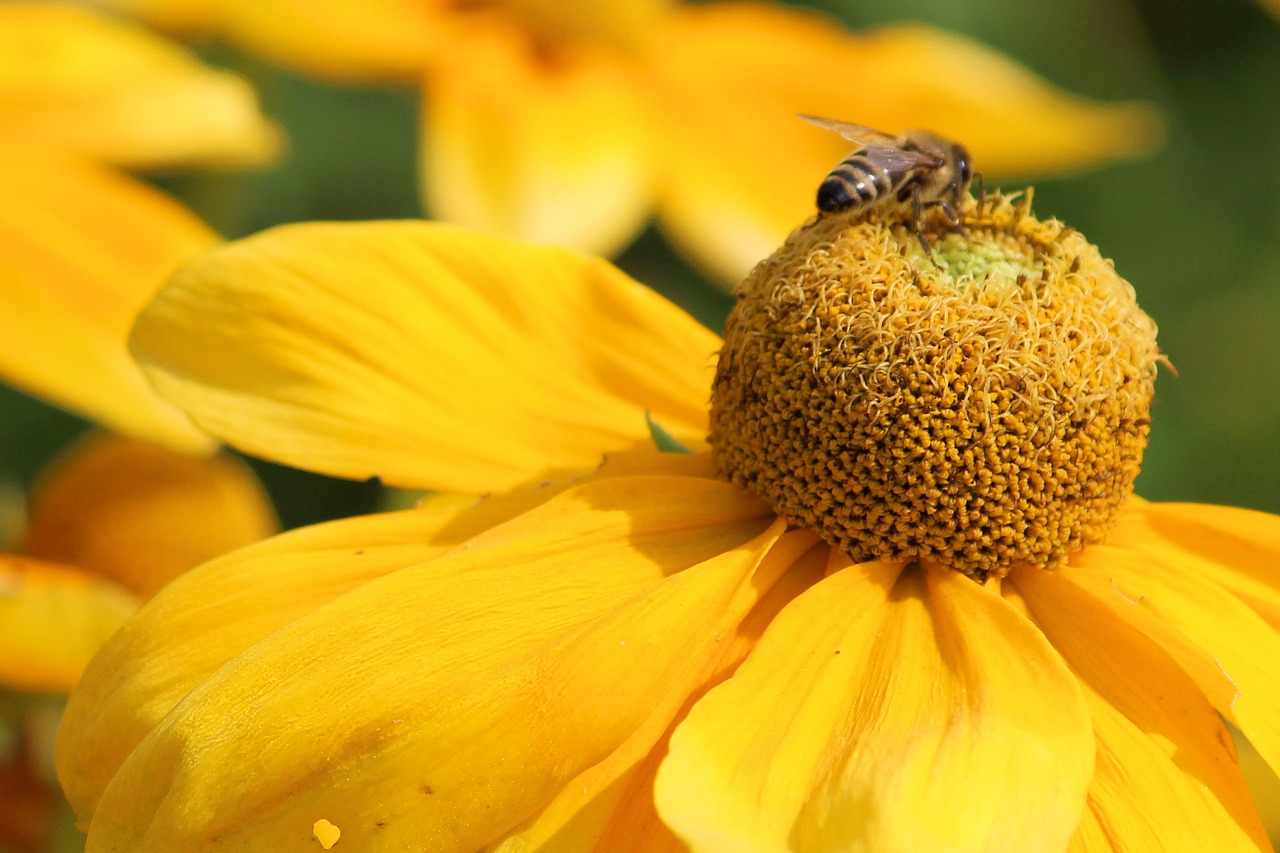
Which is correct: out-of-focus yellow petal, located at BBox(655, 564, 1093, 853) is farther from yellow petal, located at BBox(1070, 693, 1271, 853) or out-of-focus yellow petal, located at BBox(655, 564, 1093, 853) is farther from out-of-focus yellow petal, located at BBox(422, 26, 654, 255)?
out-of-focus yellow petal, located at BBox(422, 26, 654, 255)

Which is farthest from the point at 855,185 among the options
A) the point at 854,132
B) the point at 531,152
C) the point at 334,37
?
the point at 334,37

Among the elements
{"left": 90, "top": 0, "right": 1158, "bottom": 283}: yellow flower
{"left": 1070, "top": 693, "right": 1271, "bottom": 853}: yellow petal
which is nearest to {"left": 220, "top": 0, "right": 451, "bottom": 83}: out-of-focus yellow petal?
{"left": 90, "top": 0, "right": 1158, "bottom": 283}: yellow flower

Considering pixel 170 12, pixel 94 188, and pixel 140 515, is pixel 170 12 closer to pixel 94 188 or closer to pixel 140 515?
pixel 94 188

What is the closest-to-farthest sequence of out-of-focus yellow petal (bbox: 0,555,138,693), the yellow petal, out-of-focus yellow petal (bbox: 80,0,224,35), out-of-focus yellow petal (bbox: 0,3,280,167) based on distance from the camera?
the yellow petal < out-of-focus yellow petal (bbox: 0,555,138,693) < out-of-focus yellow petal (bbox: 0,3,280,167) < out-of-focus yellow petal (bbox: 80,0,224,35)

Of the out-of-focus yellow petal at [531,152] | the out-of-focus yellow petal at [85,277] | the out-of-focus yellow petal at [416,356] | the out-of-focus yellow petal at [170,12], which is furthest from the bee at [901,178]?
the out-of-focus yellow petal at [170,12]

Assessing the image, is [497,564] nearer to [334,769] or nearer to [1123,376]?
[334,769]
